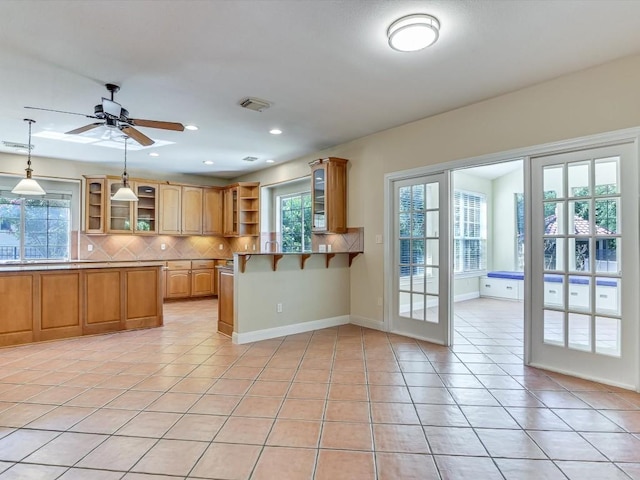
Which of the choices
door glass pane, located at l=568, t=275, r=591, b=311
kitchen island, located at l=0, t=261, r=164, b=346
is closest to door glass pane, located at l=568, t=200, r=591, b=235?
door glass pane, located at l=568, t=275, r=591, b=311

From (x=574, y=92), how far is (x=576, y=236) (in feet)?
4.12

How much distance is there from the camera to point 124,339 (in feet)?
14.5

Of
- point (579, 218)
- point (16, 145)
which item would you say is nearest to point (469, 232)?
point (579, 218)

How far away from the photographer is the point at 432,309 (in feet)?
14.1

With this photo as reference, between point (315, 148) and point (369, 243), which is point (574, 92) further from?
point (315, 148)

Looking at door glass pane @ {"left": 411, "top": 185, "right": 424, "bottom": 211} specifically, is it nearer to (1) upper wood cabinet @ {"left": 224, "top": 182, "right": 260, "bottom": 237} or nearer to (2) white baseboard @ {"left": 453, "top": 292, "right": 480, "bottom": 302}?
(2) white baseboard @ {"left": 453, "top": 292, "right": 480, "bottom": 302}

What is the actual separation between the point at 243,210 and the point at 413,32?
572 cm

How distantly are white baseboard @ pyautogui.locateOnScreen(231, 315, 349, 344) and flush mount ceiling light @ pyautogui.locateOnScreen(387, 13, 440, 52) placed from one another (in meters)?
3.36

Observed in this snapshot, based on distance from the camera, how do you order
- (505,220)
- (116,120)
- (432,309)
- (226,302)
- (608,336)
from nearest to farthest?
(608,336) → (116,120) → (432,309) → (226,302) → (505,220)

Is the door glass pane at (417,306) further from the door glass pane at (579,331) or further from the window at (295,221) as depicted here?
the window at (295,221)

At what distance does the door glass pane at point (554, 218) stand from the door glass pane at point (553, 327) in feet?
2.45

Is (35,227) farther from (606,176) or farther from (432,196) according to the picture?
(606,176)

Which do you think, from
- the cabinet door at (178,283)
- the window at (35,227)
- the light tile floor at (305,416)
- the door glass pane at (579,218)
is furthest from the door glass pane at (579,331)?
the window at (35,227)

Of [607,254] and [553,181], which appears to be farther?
[553,181]
